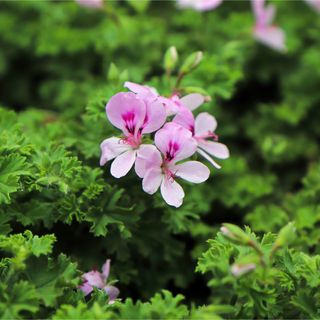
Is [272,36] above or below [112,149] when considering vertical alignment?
below

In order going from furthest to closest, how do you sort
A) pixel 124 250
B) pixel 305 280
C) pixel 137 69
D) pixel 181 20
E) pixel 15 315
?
pixel 181 20 < pixel 137 69 < pixel 124 250 < pixel 305 280 < pixel 15 315

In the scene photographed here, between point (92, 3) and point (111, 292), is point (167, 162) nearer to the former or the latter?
point (111, 292)

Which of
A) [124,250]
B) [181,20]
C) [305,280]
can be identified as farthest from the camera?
[181,20]

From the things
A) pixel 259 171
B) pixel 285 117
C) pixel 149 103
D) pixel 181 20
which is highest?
pixel 149 103

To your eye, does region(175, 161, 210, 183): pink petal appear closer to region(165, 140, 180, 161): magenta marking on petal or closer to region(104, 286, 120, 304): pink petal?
region(165, 140, 180, 161): magenta marking on petal

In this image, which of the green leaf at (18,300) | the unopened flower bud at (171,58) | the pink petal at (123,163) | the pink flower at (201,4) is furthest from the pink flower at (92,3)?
the green leaf at (18,300)

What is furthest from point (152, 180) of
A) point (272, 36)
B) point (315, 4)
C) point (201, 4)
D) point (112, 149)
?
point (315, 4)

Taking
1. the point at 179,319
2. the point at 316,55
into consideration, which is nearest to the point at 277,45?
the point at 316,55

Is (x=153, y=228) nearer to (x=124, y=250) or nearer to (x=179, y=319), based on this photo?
(x=124, y=250)
